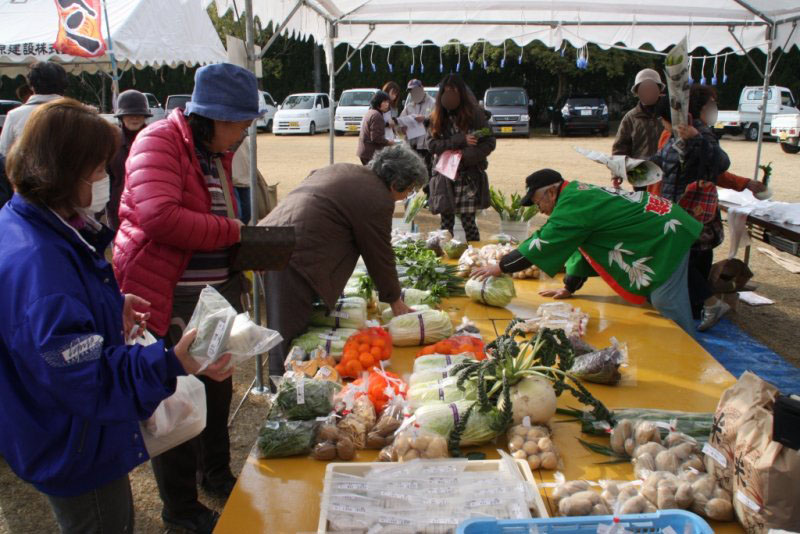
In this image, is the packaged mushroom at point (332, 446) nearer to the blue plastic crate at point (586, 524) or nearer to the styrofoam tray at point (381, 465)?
the styrofoam tray at point (381, 465)

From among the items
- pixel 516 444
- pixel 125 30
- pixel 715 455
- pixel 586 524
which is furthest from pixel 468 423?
pixel 125 30

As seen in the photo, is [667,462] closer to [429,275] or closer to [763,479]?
[763,479]

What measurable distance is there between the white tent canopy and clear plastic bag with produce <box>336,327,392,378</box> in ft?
23.2

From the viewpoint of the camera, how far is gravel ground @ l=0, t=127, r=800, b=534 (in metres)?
3.08

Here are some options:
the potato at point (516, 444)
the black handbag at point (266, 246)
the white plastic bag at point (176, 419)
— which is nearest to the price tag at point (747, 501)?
the potato at point (516, 444)

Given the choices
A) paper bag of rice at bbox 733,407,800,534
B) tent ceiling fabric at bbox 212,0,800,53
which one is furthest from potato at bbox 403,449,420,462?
tent ceiling fabric at bbox 212,0,800,53

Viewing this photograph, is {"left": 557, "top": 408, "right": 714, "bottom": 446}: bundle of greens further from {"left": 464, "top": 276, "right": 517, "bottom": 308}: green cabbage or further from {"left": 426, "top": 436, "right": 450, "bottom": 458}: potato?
{"left": 464, "top": 276, "right": 517, "bottom": 308}: green cabbage

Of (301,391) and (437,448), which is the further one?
(301,391)

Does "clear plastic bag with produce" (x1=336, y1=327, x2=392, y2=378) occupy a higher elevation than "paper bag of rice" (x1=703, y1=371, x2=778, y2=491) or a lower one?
lower

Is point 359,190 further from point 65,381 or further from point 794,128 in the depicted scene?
point 794,128

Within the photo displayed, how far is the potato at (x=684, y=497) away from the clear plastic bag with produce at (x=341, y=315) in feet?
5.55

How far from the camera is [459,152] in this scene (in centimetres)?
591

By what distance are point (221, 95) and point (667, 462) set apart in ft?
6.27

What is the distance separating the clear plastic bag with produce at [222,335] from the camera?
1.45m
